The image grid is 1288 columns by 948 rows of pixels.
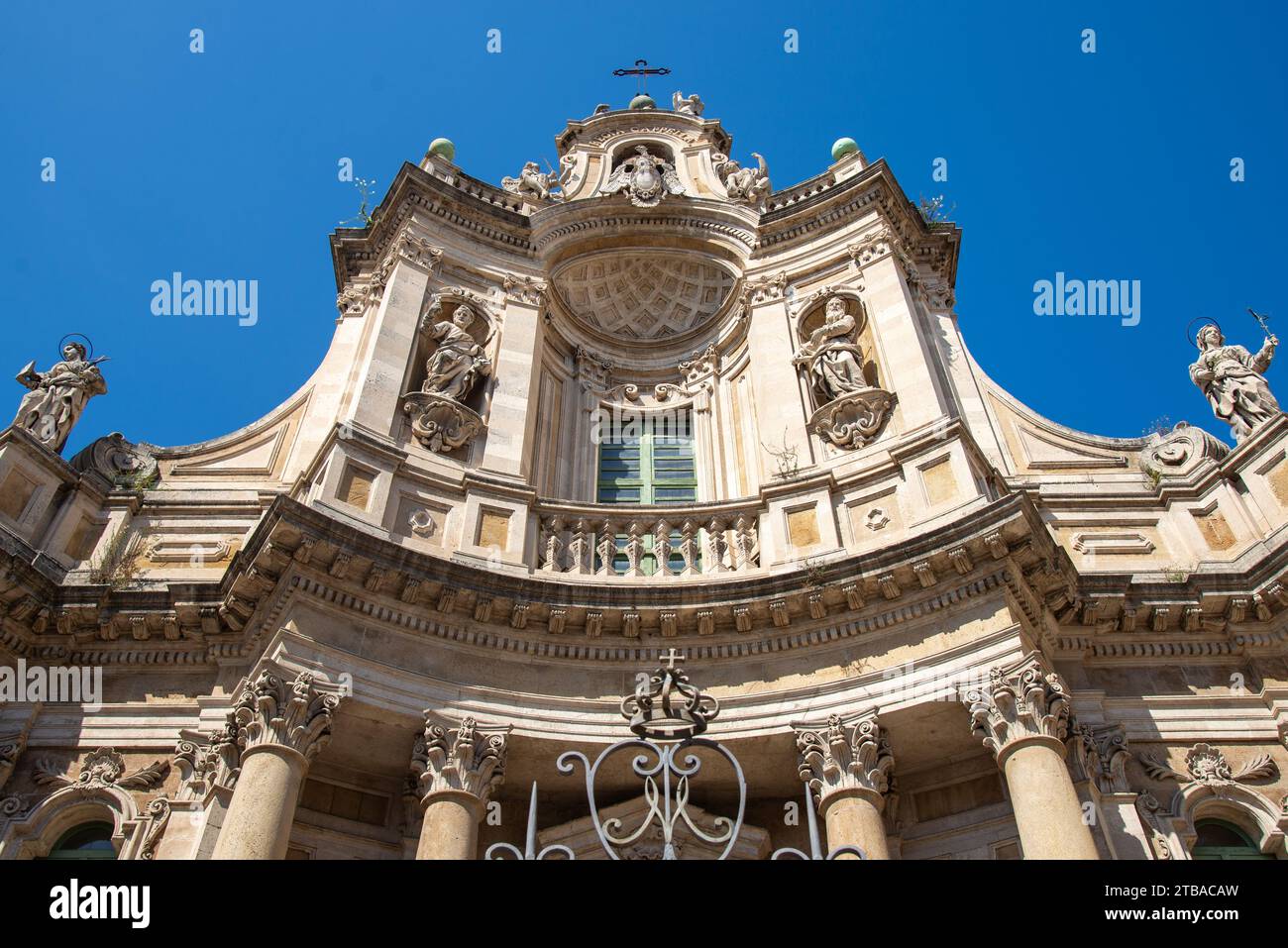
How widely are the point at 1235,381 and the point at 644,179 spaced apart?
1120 cm

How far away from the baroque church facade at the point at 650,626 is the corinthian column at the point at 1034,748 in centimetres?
3

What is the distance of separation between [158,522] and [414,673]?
5362mm

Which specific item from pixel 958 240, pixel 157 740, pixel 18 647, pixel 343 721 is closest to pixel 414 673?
pixel 343 721

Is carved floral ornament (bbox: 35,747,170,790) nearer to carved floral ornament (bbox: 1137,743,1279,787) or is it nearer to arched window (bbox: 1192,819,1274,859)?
carved floral ornament (bbox: 1137,743,1279,787)

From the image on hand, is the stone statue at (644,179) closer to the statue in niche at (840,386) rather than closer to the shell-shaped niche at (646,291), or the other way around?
the shell-shaped niche at (646,291)

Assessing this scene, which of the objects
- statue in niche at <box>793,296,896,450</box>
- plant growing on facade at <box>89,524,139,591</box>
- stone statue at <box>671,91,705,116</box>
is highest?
stone statue at <box>671,91,705,116</box>

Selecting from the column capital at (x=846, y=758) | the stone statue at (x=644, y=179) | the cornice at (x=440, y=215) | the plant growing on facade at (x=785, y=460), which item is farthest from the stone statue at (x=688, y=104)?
the column capital at (x=846, y=758)

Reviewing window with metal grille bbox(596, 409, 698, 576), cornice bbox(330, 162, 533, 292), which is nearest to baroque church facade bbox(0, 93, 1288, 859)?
window with metal grille bbox(596, 409, 698, 576)

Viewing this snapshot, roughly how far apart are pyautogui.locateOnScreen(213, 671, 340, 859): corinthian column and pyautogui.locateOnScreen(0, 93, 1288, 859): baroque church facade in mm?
34

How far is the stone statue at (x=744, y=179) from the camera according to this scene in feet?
69.8

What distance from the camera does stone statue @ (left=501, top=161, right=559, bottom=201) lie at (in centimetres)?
2103
